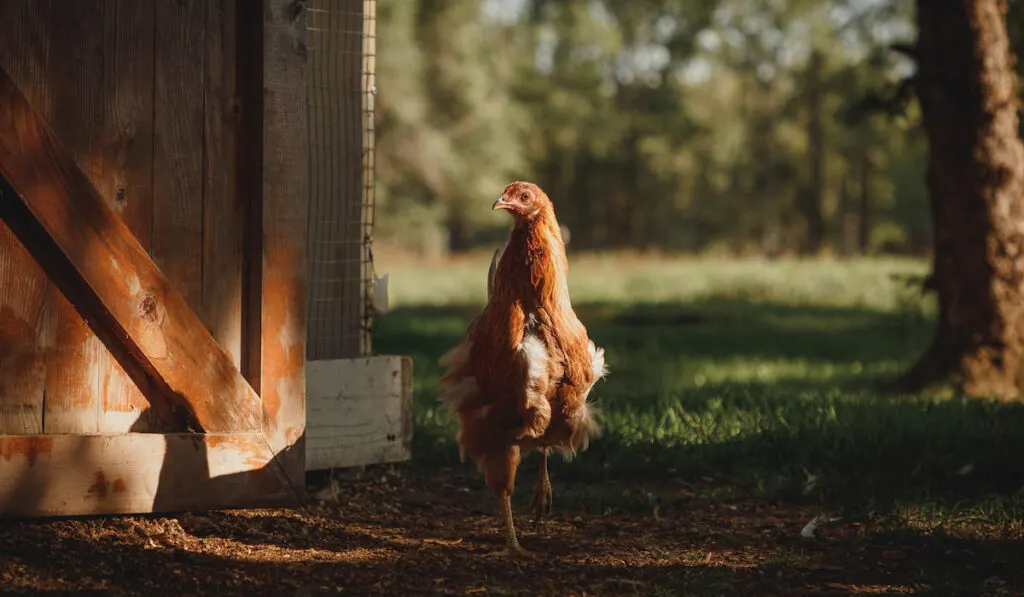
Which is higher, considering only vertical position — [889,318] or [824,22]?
[824,22]

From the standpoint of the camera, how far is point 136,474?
13.7ft

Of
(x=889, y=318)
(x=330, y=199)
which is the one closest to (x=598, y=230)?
(x=889, y=318)

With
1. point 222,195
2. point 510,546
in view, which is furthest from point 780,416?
point 222,195

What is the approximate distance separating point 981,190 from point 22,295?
7.03 meters

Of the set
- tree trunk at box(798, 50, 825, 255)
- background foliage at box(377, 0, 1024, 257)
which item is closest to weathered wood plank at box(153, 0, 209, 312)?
background foliage at box(377, 0, 1024, 257)

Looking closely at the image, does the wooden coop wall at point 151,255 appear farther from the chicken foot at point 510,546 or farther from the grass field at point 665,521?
the chicken foot at point 510,546

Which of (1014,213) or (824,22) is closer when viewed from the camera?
(1014,213)

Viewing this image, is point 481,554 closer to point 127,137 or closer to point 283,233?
point 283,233

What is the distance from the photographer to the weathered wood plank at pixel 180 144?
4.25m

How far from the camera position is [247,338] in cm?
453

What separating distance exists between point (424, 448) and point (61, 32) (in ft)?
10.5

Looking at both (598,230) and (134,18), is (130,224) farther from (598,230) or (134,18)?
(598,230)

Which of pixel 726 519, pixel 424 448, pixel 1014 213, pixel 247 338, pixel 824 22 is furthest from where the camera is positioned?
pixel 824 22

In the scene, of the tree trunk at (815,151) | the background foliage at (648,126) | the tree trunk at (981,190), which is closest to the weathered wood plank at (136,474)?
the tree trunk at (981,190)
